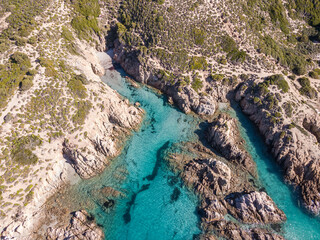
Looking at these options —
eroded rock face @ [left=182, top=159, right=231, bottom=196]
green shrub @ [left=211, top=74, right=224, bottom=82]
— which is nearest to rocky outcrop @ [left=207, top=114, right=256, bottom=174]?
eroded rock face @ [left=182, top=159, right=231, bottom=196]

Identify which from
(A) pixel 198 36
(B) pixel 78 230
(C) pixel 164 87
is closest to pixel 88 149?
(B) pixel 78 230

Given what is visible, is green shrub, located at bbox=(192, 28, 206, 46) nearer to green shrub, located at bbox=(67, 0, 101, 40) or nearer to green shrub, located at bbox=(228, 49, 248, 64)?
green shrub, located at bbox=(228, 49, 248, 64)

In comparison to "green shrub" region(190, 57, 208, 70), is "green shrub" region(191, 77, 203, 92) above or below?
below

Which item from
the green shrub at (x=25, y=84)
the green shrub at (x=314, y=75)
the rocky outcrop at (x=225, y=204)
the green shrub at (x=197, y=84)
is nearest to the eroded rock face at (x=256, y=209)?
the rocky outcrop at (x=225, y=204)

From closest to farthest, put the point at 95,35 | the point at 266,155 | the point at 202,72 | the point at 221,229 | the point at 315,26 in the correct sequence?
1. the point at 221,229
2. the point at 266,155
3. the point at 202,72
4. the point at 95,35
5. the point at 315,26

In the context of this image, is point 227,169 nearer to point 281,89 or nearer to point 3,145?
point 281,89

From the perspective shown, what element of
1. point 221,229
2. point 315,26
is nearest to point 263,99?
point 221,229
